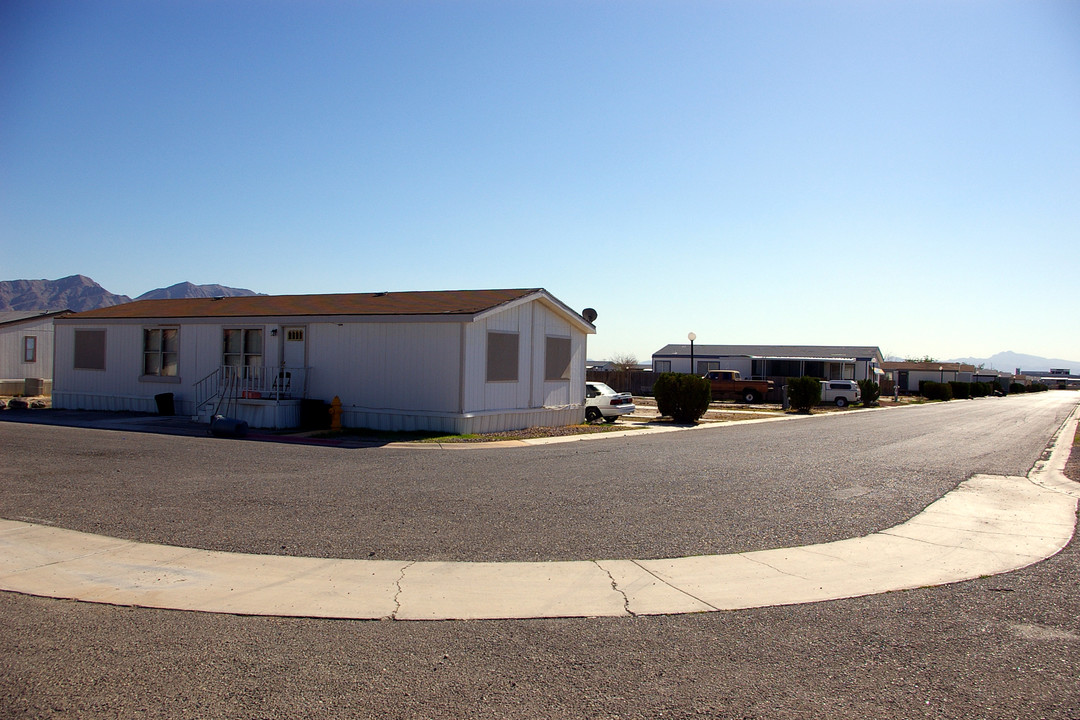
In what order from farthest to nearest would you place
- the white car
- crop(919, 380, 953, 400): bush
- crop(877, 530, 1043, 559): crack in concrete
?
crop(919, 380, 953, 400): bush
the white car
crop(877, 530, 1043, 559): crack in concrete

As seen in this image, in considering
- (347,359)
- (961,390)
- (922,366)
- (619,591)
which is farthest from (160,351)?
(922,366)

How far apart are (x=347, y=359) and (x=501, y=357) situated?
157 inches

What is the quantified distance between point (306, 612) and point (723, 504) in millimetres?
5910

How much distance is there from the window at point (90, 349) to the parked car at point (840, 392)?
33.3m

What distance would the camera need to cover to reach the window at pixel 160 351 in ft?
73.2

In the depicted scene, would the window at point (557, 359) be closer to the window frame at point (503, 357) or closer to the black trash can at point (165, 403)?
the window frame at point (503, 357)

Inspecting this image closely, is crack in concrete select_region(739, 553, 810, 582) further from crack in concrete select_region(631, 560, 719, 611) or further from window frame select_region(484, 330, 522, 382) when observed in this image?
window frame select_region(484, 330, 522, 382)

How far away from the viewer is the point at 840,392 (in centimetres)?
4094

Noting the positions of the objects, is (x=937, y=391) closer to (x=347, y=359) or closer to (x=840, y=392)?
(x=840, y=392)

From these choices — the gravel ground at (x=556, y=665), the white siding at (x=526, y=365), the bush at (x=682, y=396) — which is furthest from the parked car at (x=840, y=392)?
the gravel ground at (x=556, y=665)

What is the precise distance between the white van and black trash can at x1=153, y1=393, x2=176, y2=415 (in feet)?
104

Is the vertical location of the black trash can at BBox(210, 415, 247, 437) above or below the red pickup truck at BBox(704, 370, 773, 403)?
below

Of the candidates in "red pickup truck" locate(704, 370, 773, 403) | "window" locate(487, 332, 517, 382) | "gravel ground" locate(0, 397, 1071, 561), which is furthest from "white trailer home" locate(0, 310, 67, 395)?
"red pickup truck" locate(704, 370, 773, 403)

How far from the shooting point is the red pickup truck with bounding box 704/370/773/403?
40250 millimetres
